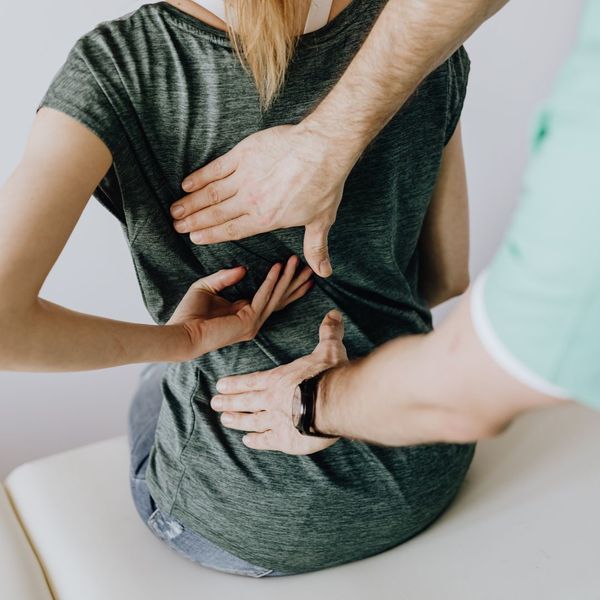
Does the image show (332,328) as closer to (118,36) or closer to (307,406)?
(307,406)

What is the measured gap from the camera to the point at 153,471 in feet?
3.87

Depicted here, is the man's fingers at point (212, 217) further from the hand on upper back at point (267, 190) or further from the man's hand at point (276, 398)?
the man's hand at point (276, 398)

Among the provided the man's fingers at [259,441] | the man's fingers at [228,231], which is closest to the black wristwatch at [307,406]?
the man's fingers at [259,441]

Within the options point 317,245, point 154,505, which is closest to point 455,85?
point 317,245

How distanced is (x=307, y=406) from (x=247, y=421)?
0.50 ft

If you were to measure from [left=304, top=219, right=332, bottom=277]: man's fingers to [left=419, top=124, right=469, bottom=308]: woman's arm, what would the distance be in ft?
0.97

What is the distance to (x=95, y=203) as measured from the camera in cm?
165

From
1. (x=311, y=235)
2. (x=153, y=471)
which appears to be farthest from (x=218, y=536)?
(x=311, y=235)

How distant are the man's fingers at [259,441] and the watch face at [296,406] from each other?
0.31ft

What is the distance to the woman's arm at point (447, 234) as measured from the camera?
1180 mm

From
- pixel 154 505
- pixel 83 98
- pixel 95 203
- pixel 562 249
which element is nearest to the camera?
pixel 562 249

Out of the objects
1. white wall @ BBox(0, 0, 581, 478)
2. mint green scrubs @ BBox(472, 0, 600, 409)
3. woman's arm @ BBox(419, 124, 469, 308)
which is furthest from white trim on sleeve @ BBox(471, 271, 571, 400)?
white wall @ BBox(0, 0, 581, 478)

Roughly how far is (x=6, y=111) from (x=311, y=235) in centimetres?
84

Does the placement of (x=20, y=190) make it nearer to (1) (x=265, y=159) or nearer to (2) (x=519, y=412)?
(1) (x=265, y=159)
